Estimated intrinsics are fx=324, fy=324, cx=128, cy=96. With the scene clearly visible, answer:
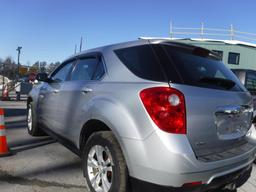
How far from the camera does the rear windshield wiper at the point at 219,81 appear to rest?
3.22m

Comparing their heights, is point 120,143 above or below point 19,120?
above

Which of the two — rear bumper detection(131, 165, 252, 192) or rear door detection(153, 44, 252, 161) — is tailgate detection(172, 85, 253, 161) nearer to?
rear door detection(153, 44, 252, 161)

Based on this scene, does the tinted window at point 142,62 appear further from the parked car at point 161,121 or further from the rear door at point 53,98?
the rear door at point 53,98

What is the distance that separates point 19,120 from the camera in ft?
30.0

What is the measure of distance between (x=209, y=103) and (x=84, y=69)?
1.95 m

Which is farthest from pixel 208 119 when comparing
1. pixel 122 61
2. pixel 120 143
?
pixel 122 61

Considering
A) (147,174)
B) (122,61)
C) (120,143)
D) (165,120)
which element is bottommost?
(147,174)

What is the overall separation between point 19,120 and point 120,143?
22.1 feet

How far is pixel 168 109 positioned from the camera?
288cm

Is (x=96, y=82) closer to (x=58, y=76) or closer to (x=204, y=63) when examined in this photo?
(x=204, y=63)

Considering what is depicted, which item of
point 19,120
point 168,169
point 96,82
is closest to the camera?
point 168,169

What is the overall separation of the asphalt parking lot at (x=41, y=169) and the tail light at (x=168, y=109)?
1.59 m

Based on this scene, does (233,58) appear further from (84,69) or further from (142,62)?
(142,62)

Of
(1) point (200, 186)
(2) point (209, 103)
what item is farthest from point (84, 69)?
(1) point (200, 186)
